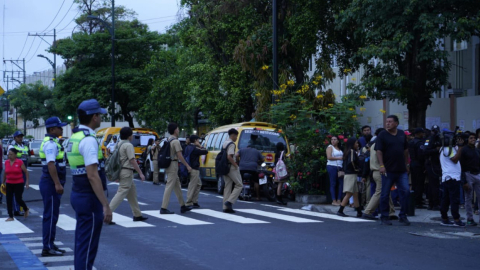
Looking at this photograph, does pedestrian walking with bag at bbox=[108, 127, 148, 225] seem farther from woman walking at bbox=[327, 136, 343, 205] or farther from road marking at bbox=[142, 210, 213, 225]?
woman walking at bbox=[327, 136, 343, 205]

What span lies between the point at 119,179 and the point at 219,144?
899 centimetres

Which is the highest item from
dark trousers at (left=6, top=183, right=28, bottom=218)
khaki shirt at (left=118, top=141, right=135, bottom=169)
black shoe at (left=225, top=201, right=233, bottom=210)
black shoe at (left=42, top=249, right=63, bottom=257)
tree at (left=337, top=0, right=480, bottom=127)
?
tree at (left=337, top=0, right=480, bottom=127)

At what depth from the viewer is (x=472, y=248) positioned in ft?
33.6

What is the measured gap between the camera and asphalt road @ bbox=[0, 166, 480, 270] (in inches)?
349

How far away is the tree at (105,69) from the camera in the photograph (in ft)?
168

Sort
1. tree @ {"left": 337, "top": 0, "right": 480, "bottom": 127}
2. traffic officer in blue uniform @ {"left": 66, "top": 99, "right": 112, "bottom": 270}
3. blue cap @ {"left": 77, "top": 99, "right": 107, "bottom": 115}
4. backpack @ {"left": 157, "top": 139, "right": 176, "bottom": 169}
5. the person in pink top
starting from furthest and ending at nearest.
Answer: tree @ {"left": 337, "top": 0, "right": 480, "bottom": 127} → backpack @ {"left": 157, "top": 139, "right": 176, "bottom": 169} → the person in pink top → blue cap @ {"left": 77, "top": 99, "right": 107, "bottom": 115} → traffic officer in blue uniform @ {"left": 66, "top": 99, "right": 112, "bottom": 270}

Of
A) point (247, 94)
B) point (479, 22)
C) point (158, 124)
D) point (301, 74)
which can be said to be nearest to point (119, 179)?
point (479, 22)

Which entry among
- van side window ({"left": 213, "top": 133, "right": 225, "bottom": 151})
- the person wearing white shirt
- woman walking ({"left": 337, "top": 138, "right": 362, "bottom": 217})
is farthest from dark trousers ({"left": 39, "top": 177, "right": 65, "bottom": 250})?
van side window ({"left": 213, "top": 133, "right": 225, "bottom": 151})

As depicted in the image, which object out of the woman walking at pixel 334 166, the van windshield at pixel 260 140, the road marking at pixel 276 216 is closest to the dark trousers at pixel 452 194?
the road marking at pixel 276 216

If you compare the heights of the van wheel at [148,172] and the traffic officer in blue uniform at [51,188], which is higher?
the traffic officer in blue uniform at [51,188]

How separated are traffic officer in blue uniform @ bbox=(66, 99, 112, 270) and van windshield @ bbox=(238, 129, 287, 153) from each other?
44.6 feet

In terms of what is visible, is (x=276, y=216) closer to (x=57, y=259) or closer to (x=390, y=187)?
(x=390, y=187)

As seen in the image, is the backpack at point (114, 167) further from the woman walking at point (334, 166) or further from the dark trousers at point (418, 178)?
the dark trousers at point (418, 178)

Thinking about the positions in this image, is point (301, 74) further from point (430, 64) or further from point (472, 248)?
point (472, 248)
